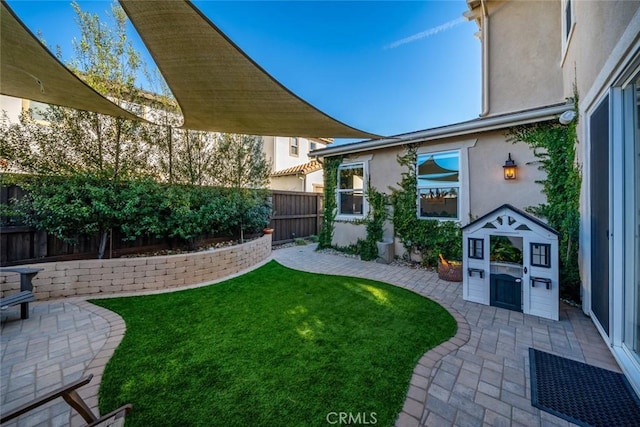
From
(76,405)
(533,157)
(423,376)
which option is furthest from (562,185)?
(76,405)

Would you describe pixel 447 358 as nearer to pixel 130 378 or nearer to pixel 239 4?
pixel 130 378

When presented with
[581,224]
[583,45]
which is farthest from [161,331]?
[583,45]

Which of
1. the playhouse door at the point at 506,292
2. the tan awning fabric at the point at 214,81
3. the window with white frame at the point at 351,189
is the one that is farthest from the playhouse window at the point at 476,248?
the window with white frame at the point at 351,189

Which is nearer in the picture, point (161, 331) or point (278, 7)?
point (161, 331)

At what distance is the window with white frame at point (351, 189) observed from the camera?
8.30m

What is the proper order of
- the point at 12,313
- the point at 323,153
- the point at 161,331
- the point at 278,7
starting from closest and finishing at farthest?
the point at 161,331 < the point at 12,313 < the point at 278,7 < the point at 323,153

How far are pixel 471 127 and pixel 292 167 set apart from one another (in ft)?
40.1

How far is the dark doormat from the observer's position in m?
2.10

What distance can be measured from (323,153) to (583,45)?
630cm

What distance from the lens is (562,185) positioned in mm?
4902

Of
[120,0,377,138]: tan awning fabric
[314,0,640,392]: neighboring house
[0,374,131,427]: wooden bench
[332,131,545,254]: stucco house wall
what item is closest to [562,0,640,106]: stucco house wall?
[314,0,640,392]: neighboring house

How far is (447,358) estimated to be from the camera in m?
2.88

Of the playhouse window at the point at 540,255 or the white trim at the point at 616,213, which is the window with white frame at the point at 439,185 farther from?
the white trim at the point at 616,213

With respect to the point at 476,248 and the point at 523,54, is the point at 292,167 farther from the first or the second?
the point at 476,248
